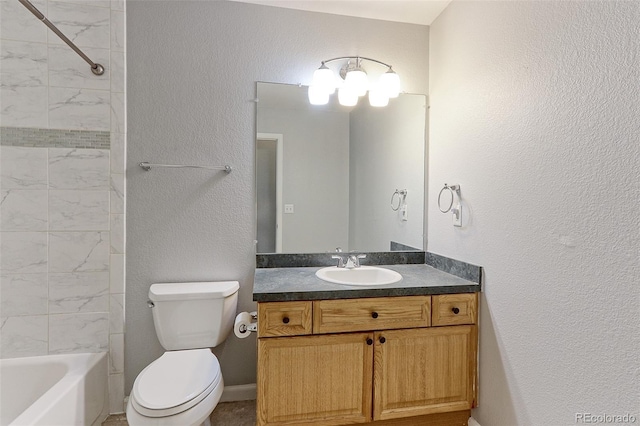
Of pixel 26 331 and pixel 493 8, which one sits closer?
pixel 493 8

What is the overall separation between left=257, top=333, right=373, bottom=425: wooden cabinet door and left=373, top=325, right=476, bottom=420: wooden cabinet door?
0.07 m

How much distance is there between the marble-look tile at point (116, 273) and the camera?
1.79 metres

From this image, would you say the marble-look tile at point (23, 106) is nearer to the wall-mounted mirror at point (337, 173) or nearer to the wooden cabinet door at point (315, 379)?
the wall-mounted mirror at point (337, 173)

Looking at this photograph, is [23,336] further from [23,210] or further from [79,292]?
[23,210]

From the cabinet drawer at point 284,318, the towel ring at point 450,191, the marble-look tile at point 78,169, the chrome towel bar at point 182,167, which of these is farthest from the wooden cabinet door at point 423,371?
the marble-look tile at point 78,169

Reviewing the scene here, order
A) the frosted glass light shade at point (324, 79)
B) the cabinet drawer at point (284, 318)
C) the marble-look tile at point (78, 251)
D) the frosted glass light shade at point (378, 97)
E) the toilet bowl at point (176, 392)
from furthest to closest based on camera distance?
the frosted glass light shade at point (378, 97)
the frosted glass light shade at point (324, 79)
the marble-look tile at point (78, 251)
the cabinet drawer at point (284, 318)
the toilet bowl at point (176, 392)

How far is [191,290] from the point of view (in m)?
1.70

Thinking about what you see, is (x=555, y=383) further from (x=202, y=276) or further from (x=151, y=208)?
(x=151, y=208)

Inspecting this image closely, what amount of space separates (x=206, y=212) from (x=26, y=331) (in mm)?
1156

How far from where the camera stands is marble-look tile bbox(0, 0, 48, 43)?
5.50ft

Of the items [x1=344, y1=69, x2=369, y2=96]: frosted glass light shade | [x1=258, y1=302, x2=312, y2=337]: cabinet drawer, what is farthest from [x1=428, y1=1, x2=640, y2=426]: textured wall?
[x1=258, y1=302, x2=312, y2=337]: cabinet drawer

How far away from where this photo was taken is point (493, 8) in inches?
58.1

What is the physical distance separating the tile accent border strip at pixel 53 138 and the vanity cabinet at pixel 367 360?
1343 millimetres

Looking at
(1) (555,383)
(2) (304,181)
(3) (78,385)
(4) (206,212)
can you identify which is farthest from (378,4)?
(3) (78,385)
